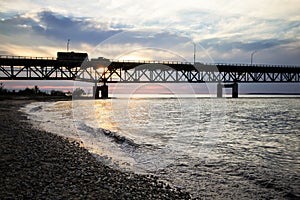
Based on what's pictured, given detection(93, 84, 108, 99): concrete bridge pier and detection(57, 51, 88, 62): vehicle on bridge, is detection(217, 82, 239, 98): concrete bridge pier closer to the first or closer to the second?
detection(93, 84, 108, 99): concrete bridge pier

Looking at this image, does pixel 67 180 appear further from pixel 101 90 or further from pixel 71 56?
pixel 101 90

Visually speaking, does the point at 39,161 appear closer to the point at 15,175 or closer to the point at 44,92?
the point at 15,175

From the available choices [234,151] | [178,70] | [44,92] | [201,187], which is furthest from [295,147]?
A: [44,92]

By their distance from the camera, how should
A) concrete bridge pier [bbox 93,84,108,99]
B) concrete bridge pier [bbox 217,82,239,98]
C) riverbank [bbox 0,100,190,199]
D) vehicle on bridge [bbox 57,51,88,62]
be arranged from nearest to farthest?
riverbank [bbox 0,100,190,199] < vehicle on bridge [bbox 57,51,88,62] < concrete bridge pier [bbox 93,84,108,99] < concrete bridge pier [bbox 217,82,239,98]

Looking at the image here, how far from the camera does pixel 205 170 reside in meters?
9.58

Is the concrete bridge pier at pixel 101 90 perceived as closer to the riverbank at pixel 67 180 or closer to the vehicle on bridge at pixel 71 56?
the vehicle on bridge at pixel 71 56

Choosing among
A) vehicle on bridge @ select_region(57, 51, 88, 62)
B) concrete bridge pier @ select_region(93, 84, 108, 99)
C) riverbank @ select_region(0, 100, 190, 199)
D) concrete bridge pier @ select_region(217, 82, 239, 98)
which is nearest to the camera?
riverbank @ select_region(0, 100, 190, 199)

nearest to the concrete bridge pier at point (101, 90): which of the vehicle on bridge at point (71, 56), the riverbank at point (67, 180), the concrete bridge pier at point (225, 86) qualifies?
the vehicle on bridge at point (71, 56)

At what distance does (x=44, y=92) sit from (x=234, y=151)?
352 ft

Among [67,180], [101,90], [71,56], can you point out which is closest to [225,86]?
[101,90]

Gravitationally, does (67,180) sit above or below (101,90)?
below

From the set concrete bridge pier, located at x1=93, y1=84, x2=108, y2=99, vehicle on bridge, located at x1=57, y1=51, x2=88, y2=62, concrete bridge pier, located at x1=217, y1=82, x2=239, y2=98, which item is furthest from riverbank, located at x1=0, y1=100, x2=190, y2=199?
concrete bridge pier, located at x1=217, y1=82, x2=239, y2=98

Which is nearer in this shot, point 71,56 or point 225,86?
point 71,56

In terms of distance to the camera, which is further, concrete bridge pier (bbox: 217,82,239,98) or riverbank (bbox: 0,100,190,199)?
concrete bridge pier (bbox: 217,82,239,98)
